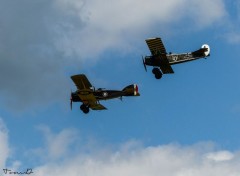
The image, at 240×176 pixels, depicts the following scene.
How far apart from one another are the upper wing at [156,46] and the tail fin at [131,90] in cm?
740

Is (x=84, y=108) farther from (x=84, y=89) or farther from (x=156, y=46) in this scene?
(x=156, y=46)

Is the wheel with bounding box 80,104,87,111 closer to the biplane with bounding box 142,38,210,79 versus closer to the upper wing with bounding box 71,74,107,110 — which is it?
the upper wing with bounding box 71,74,107,110

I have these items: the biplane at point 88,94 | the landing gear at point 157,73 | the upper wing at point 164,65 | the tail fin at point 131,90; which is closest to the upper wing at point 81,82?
the biplane at point 88,94

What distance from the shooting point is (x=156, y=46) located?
91.9m

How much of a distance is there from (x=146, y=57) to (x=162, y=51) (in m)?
1.93

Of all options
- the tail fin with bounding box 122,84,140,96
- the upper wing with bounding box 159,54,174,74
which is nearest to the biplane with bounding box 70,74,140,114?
the tail fin with bounding box 122,84,140,96

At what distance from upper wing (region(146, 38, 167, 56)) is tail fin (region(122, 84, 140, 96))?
740 cm

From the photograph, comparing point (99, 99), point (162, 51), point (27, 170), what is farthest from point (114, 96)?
point (27, 170)

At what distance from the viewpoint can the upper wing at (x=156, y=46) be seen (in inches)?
3588

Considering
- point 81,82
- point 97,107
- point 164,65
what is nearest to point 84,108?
point 81,82

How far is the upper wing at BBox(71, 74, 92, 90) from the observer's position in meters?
94.3

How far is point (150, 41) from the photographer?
300 feet

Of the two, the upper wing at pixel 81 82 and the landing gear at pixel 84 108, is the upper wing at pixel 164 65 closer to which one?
the upper wing at pixel 81 82

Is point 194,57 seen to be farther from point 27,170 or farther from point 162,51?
point 27,170
